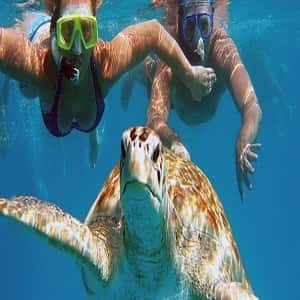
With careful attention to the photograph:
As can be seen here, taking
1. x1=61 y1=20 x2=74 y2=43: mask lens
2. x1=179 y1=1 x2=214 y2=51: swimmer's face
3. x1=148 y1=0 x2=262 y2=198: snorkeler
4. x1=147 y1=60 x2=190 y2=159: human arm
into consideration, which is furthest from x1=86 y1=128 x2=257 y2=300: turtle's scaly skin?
x1=179 y1=1 x2=214 y2=51: swimmer's face

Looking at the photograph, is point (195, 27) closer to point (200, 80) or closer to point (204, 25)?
point (204, 25)

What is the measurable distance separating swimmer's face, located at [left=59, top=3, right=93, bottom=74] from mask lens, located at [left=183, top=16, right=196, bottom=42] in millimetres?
2773

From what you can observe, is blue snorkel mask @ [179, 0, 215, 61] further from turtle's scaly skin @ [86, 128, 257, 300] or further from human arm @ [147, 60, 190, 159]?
turtle's scaly skin @ [86, 128, 257, 300]

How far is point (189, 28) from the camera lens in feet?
24.7

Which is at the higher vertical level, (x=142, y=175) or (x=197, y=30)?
(x=197, y=30)

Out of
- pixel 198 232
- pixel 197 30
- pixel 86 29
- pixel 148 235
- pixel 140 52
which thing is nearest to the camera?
pixel 148 235

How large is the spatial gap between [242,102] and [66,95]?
2.68 metres

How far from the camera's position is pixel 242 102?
22.3 feet

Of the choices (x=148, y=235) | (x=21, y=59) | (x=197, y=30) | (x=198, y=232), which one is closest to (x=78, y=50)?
(x=21, y=59)

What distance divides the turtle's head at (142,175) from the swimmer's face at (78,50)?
241 cm

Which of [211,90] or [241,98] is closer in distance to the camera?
[241,98]

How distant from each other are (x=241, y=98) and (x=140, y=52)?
6.38ft

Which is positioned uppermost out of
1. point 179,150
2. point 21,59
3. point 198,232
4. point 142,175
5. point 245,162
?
point 21,59

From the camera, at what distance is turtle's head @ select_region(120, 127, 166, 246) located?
224cm
